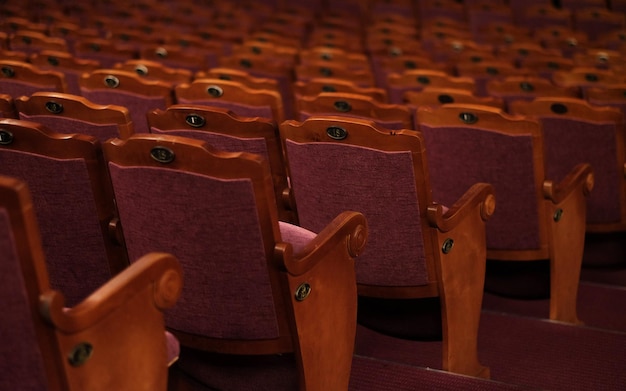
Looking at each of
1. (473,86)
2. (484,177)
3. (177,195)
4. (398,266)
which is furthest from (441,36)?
(177,195)

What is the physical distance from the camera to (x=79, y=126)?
3.01ft

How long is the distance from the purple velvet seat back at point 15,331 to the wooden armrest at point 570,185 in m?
0.63

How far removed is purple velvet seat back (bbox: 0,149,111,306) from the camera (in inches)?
28.6

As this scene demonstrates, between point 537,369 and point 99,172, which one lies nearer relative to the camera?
point 99,172

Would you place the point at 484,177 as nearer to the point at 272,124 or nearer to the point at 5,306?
the point at 272,124

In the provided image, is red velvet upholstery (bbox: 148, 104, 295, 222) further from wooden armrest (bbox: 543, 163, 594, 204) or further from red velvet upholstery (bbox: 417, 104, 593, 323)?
wooden armrest (bbox: 543, 163, 594, 204)

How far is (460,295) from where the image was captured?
867 millimetres

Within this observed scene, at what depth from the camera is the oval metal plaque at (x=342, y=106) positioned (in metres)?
1.08

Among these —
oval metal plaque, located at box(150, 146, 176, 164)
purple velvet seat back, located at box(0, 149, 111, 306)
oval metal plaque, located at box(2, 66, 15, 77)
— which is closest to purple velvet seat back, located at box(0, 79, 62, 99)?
oval metal plaque, located at box(2, 66, 15, 77)

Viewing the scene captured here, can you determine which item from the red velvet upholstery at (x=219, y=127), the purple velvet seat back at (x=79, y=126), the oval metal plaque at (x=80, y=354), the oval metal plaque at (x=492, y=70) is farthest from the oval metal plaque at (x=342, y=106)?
the oval metal plaque at (x=492, y=70)

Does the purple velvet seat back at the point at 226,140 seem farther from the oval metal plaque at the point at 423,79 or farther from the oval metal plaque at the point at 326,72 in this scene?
the oval metal plaque at the point at 326,72

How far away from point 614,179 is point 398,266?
0.45 m

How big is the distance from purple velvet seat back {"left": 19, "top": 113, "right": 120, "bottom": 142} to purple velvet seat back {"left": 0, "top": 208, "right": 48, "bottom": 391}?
39 centimetres

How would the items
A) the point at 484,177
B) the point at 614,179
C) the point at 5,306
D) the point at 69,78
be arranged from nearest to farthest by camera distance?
the point at 5,306 < the point at 484,177 < the point at 614,179 < the point at 69,78
